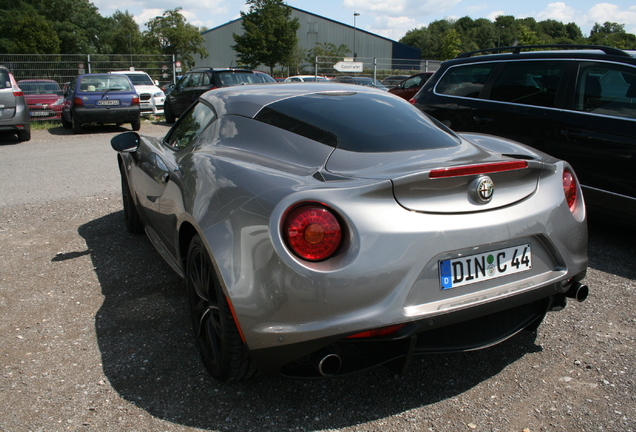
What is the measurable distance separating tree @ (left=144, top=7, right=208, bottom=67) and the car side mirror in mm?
62184

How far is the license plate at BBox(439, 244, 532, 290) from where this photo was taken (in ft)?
7.07

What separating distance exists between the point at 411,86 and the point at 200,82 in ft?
21.9

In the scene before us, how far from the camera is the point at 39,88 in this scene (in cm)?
1697

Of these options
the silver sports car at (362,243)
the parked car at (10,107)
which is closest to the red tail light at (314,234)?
the silver sports car at (362,243)

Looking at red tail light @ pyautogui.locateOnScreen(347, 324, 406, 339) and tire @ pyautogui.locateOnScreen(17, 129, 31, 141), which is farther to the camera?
tire @ pyautogui.locateOnScreen(17, 129, 31, 141)

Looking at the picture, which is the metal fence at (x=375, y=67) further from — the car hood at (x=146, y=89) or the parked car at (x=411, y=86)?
the car hood at (x=146, y=89)

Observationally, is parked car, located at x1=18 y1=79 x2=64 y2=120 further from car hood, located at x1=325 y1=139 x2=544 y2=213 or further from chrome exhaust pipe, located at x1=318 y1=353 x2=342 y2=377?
chrome exhaust pipe, located at x1=318 y1=353 x2=342 y2=377

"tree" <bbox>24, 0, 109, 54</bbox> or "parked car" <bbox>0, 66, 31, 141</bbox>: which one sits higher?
"tree" <bbox>24, 0, 109, 54</bbox>

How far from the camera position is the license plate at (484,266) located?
2.16 m

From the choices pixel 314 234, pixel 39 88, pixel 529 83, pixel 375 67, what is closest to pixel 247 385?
pixel 314 234

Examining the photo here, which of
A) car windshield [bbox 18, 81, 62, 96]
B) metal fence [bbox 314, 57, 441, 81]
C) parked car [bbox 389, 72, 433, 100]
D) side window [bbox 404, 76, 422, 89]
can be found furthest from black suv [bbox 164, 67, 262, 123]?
metal fence [bbox 314, 57, 441, 81]

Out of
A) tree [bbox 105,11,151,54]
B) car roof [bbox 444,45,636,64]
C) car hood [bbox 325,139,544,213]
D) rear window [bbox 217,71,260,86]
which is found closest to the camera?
car hood [bbox 325,139,544,213]

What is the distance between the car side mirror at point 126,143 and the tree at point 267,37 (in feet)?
139

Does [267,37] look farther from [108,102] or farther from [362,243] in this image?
[362,243]
